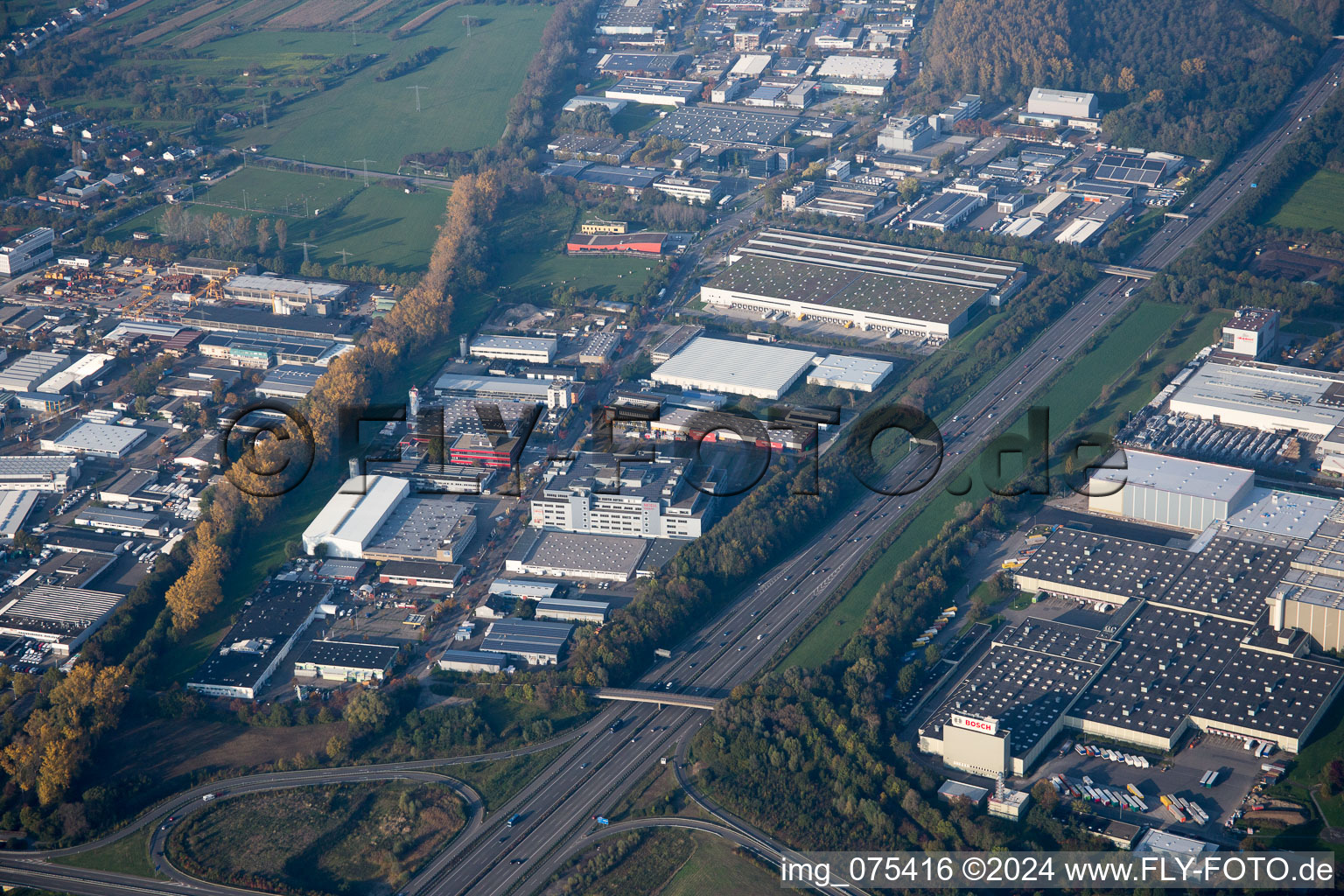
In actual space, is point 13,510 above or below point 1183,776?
above

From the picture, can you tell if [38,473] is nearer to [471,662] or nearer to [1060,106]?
[471,662]

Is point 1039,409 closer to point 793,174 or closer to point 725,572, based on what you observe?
point 725,572

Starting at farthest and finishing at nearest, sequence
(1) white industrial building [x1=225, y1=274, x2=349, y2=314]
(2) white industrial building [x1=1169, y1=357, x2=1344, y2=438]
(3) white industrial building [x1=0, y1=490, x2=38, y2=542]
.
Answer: (1) white industrial building [x1=225, y1=274, x2=349, y2=314] → (2) white industrial building [x1=1169, y1=357, x2=1344, y2=438] → (3) white industrial building [x1=0, y1=490, x2=38, y2=542]

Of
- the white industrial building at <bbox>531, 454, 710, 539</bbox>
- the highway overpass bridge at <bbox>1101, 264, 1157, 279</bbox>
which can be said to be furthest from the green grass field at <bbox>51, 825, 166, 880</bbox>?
the highway overpass bridge at <bbox>1101, 264, 1157, 279</bbox>

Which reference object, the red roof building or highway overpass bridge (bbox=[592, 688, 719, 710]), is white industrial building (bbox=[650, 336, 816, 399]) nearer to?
the red roof building

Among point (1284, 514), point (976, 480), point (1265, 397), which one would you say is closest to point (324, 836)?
point (976, 480)

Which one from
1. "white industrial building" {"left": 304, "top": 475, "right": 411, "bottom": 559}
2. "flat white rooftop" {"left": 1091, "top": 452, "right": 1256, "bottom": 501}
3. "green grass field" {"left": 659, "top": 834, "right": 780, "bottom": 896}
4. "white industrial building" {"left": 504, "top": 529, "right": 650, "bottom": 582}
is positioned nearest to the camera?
"green grass field" {"left": 659, "top": 834, "right": 780, "bottom": 896}

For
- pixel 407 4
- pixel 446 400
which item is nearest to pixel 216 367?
pixel 446 400
